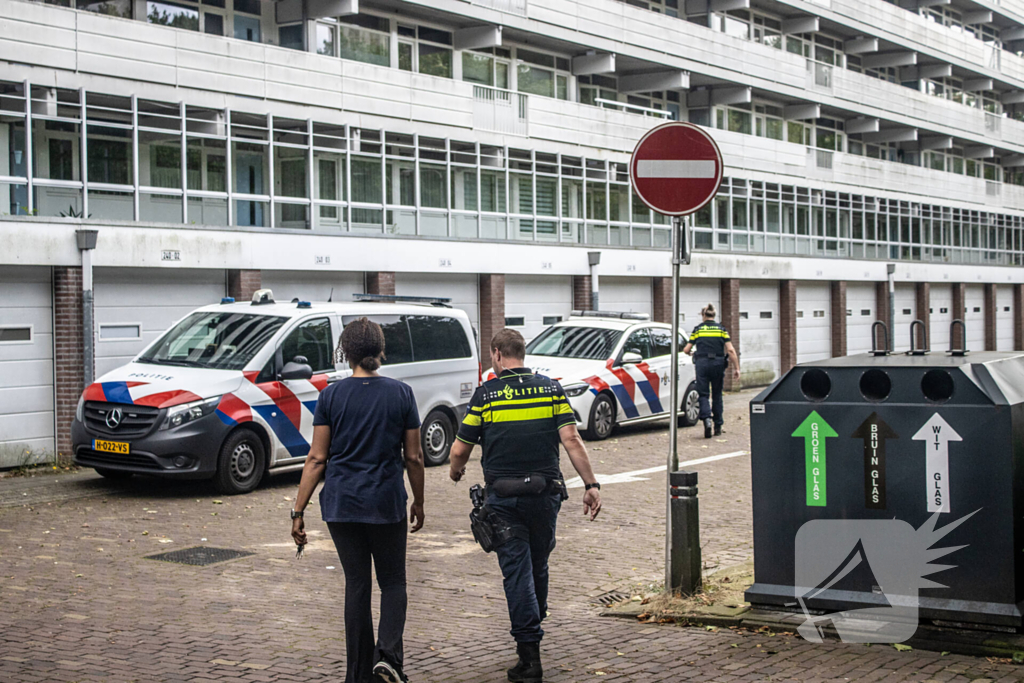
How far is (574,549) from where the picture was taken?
9.38 meters

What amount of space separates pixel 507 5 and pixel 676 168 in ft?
63.4

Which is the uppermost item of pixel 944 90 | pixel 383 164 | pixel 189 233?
pixel 944 90

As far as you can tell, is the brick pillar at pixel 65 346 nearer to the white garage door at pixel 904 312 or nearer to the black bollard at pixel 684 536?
the black bollard at pixel 684 536

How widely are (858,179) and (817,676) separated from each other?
34.9 metres

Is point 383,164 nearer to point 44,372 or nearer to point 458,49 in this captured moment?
point 458,49

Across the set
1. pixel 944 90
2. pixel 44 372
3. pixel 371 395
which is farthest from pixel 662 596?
pixel 944 90

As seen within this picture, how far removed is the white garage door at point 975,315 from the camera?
44.8m

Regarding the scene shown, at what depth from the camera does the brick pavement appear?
586cm

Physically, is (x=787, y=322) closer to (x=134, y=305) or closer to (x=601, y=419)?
(x=601, y=419)

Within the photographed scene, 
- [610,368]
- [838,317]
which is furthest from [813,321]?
[610,368]

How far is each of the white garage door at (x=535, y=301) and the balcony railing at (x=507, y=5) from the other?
19.5ft

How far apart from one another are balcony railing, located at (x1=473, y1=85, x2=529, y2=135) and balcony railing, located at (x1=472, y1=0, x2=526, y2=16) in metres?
1.77

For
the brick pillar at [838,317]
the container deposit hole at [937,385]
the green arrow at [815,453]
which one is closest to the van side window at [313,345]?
the green arrow at [815,453]

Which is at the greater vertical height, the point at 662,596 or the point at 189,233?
the point at 189,233
